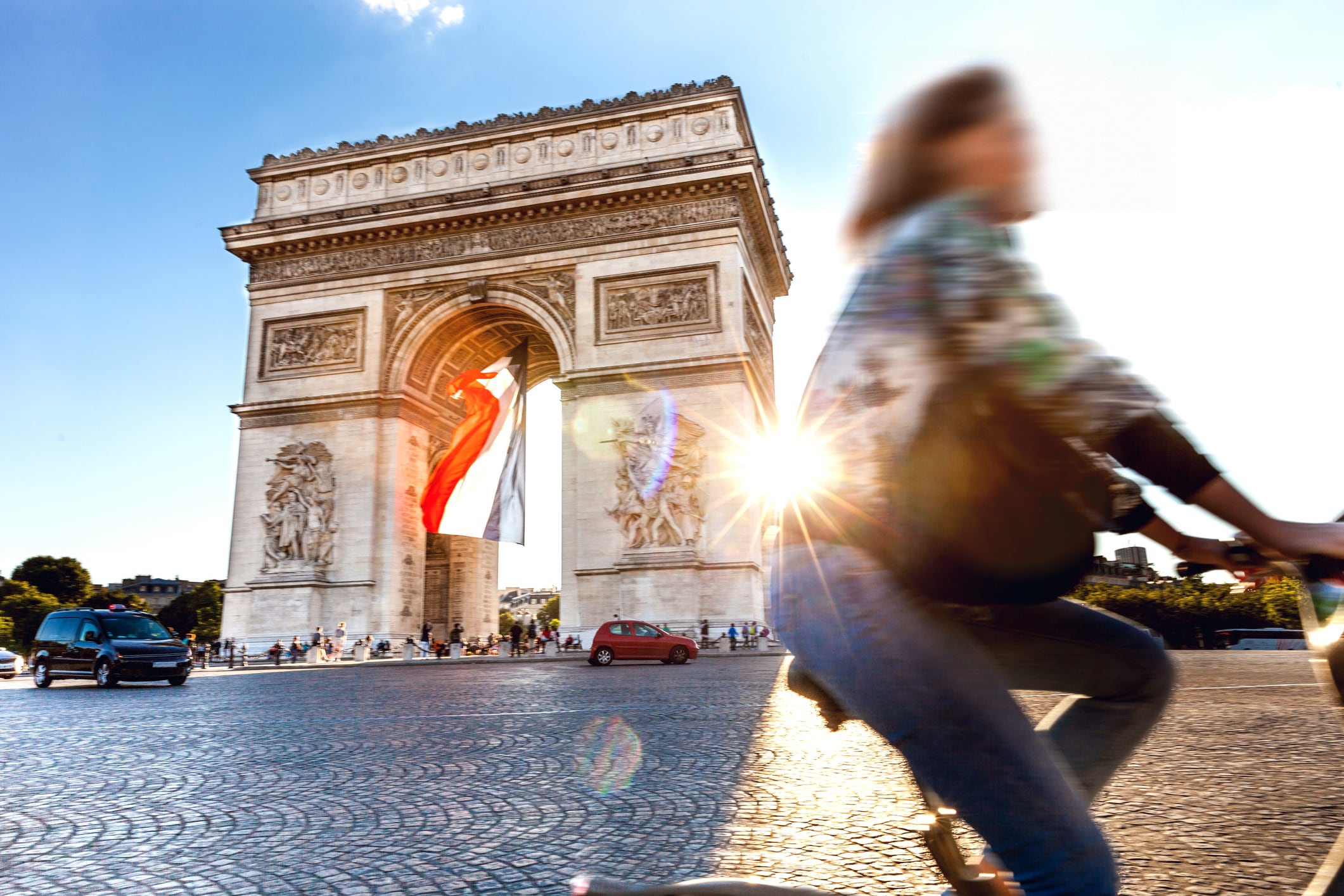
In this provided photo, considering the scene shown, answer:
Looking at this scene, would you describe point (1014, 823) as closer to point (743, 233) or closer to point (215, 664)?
point (743, 233)

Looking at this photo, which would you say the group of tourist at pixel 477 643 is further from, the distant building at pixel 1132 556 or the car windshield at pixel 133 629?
the distant building at pixel 1132 556

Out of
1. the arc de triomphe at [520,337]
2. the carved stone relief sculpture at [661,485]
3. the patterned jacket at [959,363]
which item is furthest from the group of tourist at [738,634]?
the patterned jacket at [959,363]

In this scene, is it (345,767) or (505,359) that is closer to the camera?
(345,767)

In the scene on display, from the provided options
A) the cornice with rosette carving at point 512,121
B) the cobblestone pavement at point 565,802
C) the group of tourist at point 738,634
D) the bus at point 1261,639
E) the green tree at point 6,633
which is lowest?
the cobblestone pavement at point 565,802

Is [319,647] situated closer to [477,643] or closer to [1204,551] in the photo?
[477,643]

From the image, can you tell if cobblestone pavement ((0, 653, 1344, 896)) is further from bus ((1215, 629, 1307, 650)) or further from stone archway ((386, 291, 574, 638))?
stone archway ((386, 291, 574, 638))

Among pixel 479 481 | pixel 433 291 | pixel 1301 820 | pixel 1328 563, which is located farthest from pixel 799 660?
pixel 433 291
